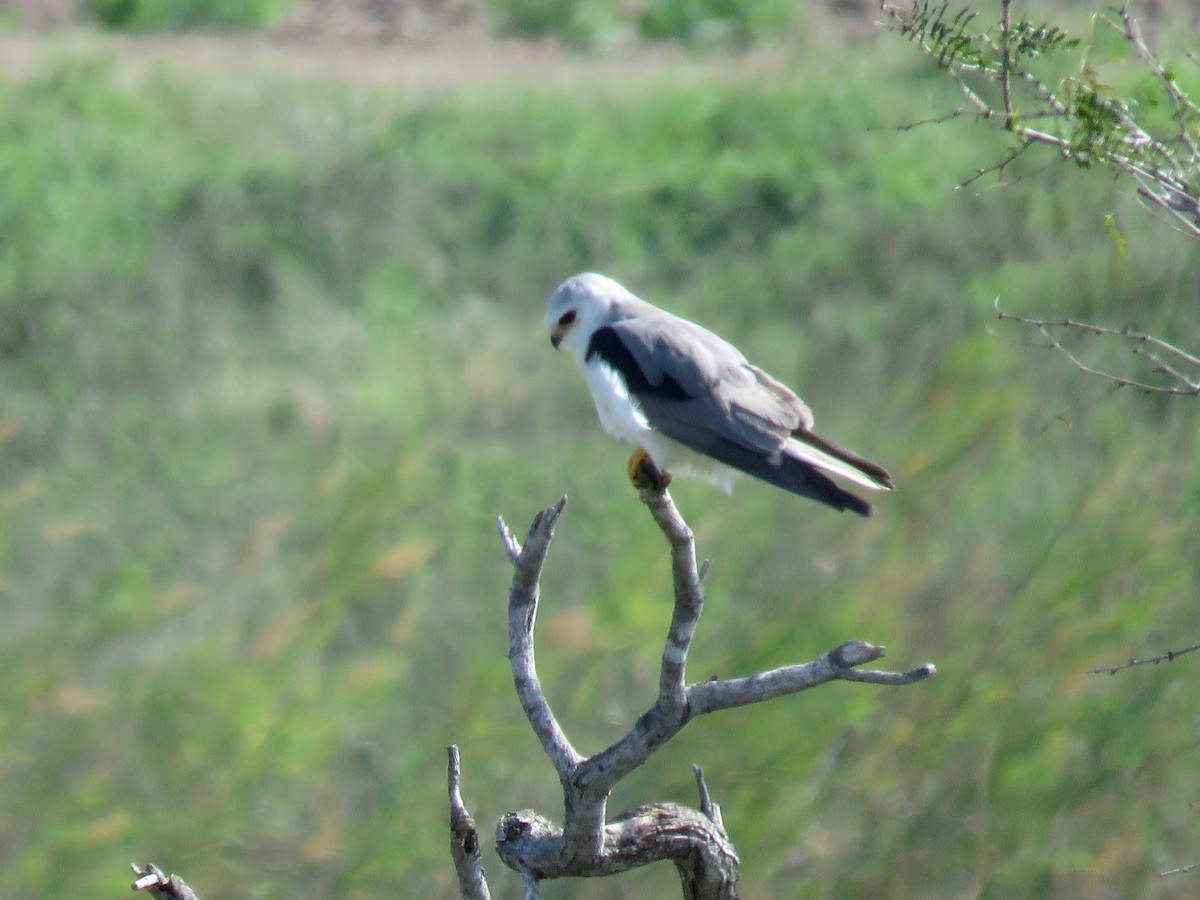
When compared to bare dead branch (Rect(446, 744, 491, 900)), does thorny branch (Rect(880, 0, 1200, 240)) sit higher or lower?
higher

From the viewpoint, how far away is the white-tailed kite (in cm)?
407

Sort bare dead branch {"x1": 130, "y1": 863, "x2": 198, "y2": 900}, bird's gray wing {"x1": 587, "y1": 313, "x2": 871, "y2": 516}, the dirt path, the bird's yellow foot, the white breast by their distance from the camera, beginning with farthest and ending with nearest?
the dirt path
the white breast
bird's gray wing {"x1": 587, "y1": 313, "x2": 871, "y2": 516}
the bird's yellow foot
bare dead branch {"x1": 130, "y1": 863, "x2": 198, "y2": 900}

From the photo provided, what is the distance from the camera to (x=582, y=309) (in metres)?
4.68

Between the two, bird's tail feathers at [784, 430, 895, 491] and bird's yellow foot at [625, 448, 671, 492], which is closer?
bird's yellow foot at [625, 448, 671, 492]

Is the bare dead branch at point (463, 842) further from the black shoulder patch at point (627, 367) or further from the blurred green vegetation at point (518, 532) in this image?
the blurred green vegetation at point (518, 532)

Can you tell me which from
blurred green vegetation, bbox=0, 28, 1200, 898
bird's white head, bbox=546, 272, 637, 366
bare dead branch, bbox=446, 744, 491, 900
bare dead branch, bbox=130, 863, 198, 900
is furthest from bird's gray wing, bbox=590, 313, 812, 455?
bare dead branch, bbox=130, 863, 198, 900

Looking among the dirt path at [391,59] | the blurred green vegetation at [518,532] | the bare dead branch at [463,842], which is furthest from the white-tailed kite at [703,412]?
the dirt path at [391,59]

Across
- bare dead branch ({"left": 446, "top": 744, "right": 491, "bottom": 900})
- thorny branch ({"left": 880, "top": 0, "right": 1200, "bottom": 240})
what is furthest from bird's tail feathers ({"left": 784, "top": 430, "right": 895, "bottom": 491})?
bare dead branch ({"left": 446, "top": 744, "right": 491, "bottom": 900})

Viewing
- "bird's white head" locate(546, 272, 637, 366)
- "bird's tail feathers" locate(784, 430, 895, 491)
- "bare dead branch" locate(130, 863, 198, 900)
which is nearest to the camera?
"bare dead branch" locate(130, 863, 198, 900)

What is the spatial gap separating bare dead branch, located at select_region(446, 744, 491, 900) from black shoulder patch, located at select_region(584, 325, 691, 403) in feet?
4.41

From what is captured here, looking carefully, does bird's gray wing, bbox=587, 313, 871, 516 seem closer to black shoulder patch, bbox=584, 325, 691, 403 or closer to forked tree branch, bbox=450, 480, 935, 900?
black shoulder patch, bbox=584, 325, 691, 403

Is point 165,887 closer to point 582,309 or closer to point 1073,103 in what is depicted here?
point 582,309

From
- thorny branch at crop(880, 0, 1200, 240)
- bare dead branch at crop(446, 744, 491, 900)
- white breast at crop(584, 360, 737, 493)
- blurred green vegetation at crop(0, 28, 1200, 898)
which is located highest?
thorny branch at crop(880, 0, 1200, 240)

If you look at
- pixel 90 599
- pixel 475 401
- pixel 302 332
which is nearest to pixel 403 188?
pixel 302 332
